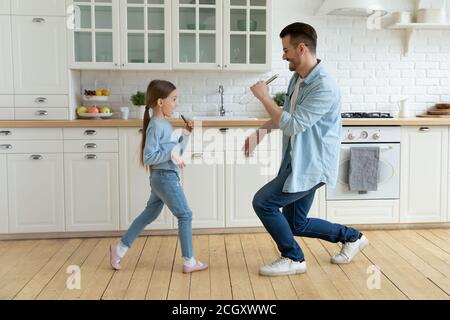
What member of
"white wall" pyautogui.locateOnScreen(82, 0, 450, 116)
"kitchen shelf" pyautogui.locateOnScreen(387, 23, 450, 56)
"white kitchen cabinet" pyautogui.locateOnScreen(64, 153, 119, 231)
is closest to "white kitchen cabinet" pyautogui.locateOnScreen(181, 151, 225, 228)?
"white kitchen cabinet" pyautogui.locateOnScreen(64, 153, 119, 231)

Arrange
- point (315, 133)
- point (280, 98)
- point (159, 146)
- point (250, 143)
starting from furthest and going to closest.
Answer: point (280, 98), point (250, 143), point (159, 146), point (315, 133)

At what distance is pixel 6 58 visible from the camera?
13.8 ft

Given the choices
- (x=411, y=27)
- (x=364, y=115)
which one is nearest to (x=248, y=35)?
(x=364, y=115)

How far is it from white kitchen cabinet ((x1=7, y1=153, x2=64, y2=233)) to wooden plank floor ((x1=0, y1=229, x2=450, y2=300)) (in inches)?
5.3

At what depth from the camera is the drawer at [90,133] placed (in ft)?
13.3

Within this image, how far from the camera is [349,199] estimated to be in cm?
429

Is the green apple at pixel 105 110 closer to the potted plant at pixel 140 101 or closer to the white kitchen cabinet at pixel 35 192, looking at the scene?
the potted plant at pixel 140 101

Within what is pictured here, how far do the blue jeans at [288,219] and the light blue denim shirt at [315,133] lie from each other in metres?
0.07

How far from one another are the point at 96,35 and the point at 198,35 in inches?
31.3

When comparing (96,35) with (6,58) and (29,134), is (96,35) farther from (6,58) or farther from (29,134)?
(29,134)

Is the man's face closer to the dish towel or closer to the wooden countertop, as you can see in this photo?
the wooden countertop

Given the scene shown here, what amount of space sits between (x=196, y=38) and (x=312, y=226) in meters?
1.91
